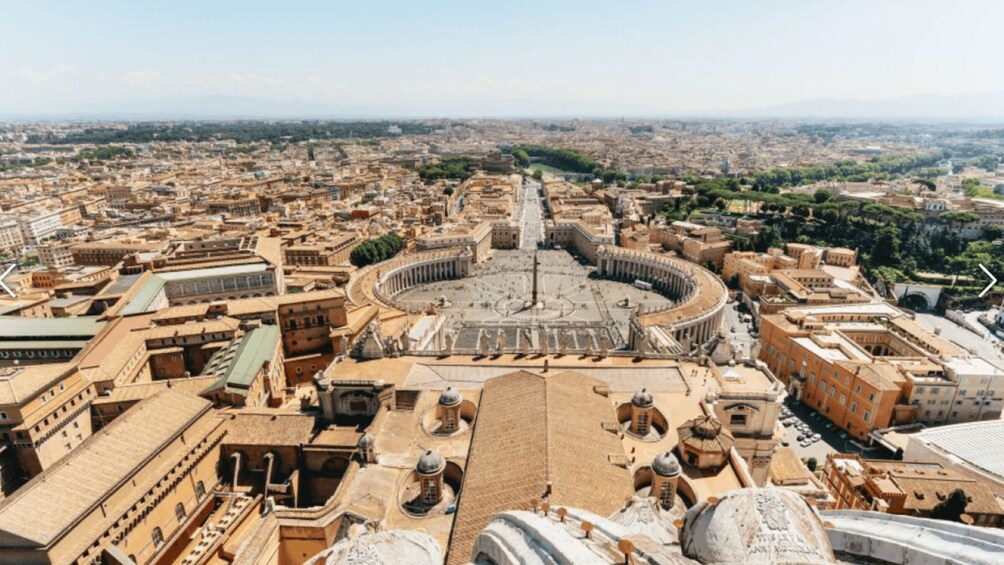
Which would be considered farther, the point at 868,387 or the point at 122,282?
the point at 122,282

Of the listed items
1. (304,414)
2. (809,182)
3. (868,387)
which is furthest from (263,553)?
(809,182)

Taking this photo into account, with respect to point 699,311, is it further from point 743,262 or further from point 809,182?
point 809,182

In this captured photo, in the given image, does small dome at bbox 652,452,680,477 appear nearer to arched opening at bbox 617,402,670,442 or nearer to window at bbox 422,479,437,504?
arched opening at bbox 617,402,670,442

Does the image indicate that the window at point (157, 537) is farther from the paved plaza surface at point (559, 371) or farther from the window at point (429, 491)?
the paved plaza surface at point (559, 371)

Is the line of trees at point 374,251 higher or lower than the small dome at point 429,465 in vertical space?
lower

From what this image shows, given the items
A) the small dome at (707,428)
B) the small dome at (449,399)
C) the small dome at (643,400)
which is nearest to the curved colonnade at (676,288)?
the small dome at (643,400)

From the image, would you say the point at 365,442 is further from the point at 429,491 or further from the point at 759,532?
the point at 759,532
